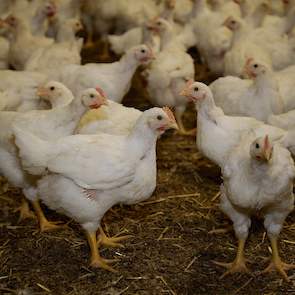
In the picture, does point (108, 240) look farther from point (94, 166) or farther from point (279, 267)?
point (279, 267)

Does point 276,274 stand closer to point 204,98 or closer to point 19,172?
point 204,98

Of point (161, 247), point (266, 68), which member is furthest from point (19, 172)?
point (266, 68)

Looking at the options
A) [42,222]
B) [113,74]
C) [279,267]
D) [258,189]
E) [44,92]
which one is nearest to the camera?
[258,189]

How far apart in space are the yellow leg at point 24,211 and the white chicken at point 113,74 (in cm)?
125

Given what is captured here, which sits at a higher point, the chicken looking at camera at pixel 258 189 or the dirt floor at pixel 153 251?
the chicken looking at camera at pixel 258 189

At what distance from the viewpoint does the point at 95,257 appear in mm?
3918

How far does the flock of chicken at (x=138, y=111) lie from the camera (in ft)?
11.9

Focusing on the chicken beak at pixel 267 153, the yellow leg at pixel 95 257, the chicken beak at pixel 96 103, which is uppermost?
the chicken beak at pixel 267 153

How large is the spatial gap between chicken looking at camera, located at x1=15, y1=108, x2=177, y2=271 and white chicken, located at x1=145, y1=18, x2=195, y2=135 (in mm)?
1763

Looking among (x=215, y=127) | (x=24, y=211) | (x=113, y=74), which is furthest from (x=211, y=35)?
(x=24, y=211)

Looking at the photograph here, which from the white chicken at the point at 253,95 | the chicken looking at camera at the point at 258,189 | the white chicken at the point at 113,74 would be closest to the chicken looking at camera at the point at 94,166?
the chicken looking at camera at the point at 258,189

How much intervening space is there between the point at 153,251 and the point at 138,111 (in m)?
1.21

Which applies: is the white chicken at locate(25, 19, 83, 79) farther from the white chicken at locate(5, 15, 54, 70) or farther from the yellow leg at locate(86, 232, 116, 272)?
the yellow leg at locate(86, 232, 116, 272)

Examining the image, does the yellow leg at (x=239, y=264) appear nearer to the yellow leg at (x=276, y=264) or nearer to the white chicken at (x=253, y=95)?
the yellow leg at (x=276, y=264)
